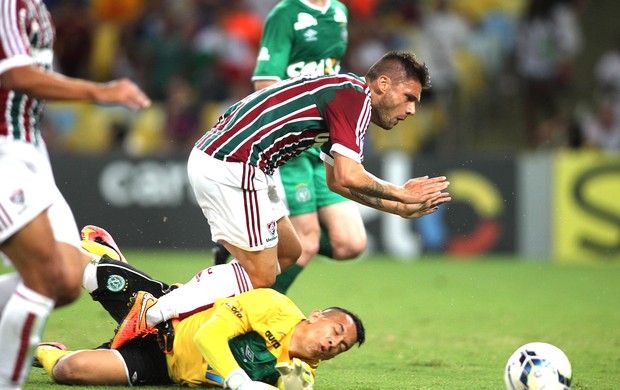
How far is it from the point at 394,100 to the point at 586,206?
28.8ft

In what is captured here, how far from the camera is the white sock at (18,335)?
4469 millimetres

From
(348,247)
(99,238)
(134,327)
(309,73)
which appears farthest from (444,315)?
(134,327)

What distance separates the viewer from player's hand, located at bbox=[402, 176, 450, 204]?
5699 mm

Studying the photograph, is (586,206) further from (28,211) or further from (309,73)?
(28,211)

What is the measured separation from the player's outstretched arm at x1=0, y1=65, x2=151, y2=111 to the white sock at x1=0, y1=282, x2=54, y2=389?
91 centimetres

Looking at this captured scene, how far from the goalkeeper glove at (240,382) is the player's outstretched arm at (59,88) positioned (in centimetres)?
147

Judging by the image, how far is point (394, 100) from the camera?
5.97 meters

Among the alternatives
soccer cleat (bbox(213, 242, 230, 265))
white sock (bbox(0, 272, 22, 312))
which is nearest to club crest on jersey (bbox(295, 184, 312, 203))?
soccer cleat (bbox(213, 242, 230, 265))

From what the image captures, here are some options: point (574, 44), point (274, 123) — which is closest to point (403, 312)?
point (274, 123)

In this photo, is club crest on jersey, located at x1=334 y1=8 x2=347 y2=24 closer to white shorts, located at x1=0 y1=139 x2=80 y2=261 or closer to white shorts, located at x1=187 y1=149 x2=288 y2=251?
white shorts, located at x1=187 y1=149 x2=288 y2=251

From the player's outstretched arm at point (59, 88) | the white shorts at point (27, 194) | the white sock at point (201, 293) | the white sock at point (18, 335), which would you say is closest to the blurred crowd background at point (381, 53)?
the white sock at point (201, 293)

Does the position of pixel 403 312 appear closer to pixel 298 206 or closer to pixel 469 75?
pixel 298 206

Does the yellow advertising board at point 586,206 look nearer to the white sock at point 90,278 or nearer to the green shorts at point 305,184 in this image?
the green shorts at point 305,184

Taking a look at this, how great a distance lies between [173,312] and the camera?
228 inches
